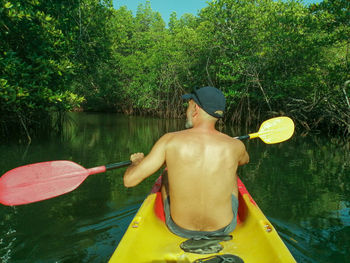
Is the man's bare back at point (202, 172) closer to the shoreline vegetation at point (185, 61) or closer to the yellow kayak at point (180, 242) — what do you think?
the yellow kayak at point (180, 242)

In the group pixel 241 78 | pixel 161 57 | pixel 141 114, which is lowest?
pixel 141 114

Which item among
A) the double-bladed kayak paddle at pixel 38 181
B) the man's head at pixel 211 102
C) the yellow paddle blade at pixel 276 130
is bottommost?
the double-bladed kayak paddle at pixel 38 181

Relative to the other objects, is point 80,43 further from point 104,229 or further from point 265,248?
point 265,248

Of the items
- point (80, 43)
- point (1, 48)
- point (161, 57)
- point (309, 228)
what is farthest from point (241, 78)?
point (309, 228)

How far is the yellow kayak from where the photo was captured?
5.52 feet

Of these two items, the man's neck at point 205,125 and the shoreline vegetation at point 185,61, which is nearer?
the man's neck at point 205,125

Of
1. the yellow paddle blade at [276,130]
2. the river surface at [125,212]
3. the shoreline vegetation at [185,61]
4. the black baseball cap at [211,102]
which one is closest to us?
the black baseball cap at [211,102]

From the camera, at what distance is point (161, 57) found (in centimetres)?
1888

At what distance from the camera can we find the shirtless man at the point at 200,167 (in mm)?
1734

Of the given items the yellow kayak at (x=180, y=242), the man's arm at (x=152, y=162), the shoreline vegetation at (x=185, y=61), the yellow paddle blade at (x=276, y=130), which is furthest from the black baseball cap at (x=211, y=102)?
the shoreline vegetation at (x=185, y=61)

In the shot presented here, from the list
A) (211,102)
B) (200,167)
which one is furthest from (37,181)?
(211,102)

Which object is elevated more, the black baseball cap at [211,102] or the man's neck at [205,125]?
the black baseball cap at [211,102]

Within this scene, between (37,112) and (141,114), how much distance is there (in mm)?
13876

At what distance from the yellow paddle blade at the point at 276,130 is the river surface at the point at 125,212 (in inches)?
32.7
